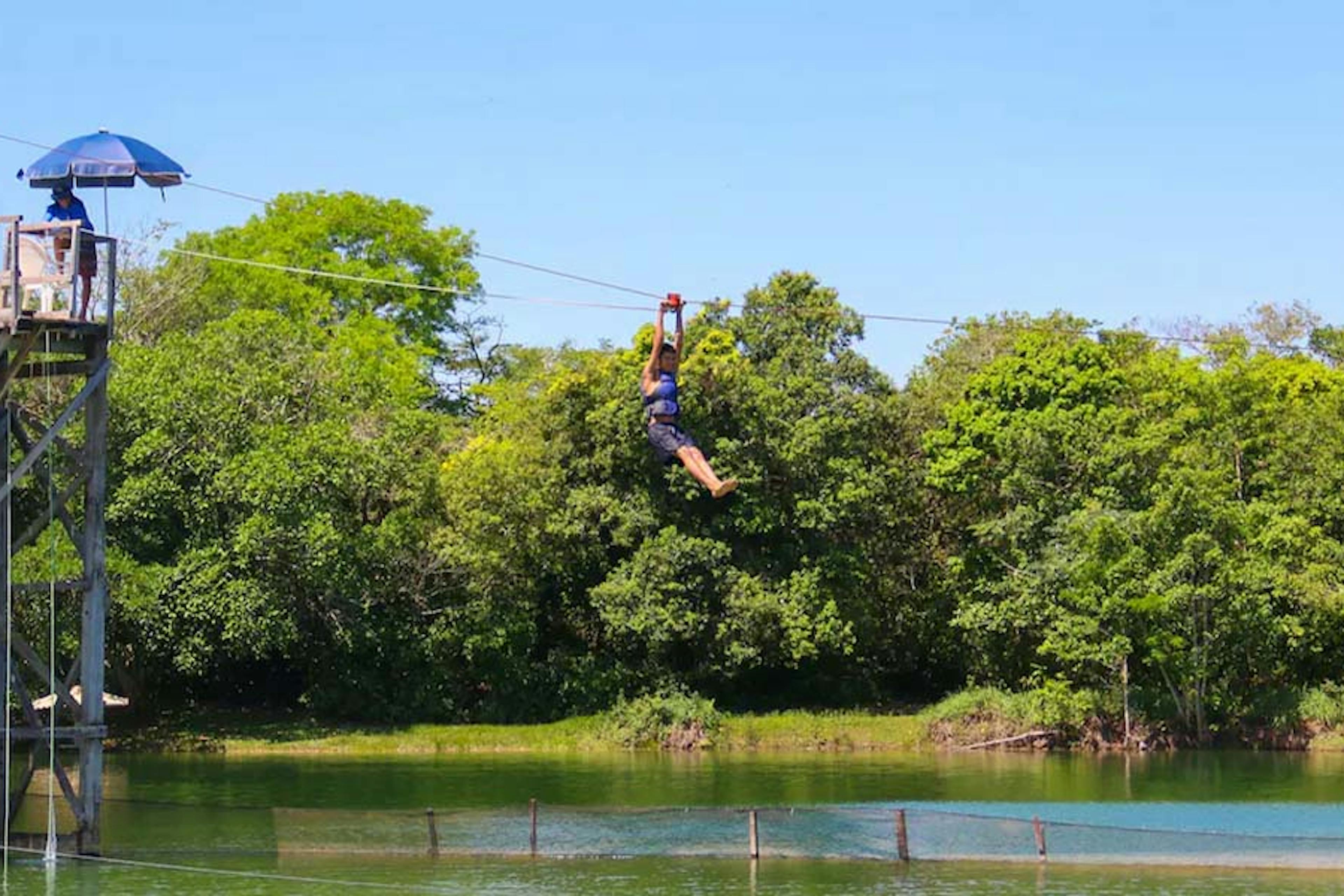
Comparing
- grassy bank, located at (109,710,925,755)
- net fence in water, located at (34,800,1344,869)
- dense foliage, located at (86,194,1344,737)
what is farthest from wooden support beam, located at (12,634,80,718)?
Answer: grassy bank, located at (109,710,925,755)

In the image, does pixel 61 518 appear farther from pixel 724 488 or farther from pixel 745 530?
pixel 745 530

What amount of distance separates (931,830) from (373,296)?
4624 cm

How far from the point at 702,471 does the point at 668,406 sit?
1004mm

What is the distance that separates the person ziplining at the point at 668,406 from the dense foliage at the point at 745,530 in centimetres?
2372

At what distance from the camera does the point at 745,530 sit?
1997 inches

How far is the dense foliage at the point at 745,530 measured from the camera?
46875mm

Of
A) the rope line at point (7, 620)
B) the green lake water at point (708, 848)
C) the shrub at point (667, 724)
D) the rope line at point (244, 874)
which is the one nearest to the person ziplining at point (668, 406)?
the green lake water at point (708, 848)

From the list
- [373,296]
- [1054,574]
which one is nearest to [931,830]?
[1054,574]

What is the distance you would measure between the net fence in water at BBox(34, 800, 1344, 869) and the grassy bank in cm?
1911

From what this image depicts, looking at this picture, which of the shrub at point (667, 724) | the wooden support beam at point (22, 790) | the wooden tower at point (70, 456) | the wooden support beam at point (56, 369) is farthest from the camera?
the shrub at point (667, 724)

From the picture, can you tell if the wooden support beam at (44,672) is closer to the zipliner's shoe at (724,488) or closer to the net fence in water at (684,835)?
the net fence in water at (684,835)

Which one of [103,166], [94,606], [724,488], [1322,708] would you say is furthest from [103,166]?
[1322,708]

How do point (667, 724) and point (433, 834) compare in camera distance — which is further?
point (667, 724)

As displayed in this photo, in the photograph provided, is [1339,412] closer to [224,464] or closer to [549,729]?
[549,729]
